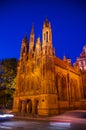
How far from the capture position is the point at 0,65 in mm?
46531

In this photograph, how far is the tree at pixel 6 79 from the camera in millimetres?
44625

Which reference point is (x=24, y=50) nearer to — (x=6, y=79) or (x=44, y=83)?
(x=6, y=79)

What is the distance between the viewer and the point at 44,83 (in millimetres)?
34250

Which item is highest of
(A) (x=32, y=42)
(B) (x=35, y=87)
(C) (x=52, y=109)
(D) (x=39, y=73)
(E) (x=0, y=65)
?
(A) (x=32, y=42)

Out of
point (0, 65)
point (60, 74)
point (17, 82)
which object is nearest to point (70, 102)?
point (60, 74)

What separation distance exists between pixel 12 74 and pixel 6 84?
13.6 ft

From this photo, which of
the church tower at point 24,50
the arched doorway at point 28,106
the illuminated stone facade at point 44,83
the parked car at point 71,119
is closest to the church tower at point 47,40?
the illuminated stone facade at point 44,83

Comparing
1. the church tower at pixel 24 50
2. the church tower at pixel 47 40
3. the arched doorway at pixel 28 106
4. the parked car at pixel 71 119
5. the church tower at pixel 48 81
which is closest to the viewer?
the parked car at pixel 71 119

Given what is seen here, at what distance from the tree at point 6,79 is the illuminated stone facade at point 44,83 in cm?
442

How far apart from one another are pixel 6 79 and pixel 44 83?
52.5ft

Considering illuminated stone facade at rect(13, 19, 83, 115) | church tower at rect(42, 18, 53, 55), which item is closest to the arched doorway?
illuminated stone facade at rect(13, 19, 83, 115)

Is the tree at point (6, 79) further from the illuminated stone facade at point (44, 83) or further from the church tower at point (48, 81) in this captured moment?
the church tower at point (48, 81)

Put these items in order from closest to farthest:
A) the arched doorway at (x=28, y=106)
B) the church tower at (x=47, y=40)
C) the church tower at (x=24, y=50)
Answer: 1. the church tower at (x=47, y=40)
2. the arched doorway at (x=28, y=106)
3. the church tower at (x=24, y=50)

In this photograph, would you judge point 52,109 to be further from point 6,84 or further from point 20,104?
point 6,84
